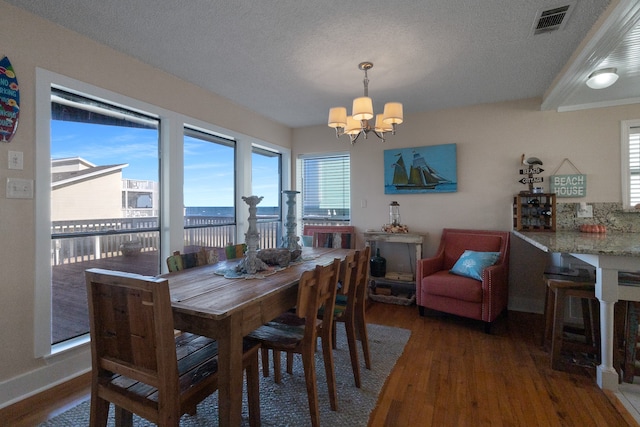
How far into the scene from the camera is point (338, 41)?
89.0 inches

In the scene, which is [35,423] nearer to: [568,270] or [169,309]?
[169,309]

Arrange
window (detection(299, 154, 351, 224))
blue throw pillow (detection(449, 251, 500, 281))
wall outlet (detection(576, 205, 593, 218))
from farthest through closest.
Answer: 1. window (detection(299, 154, 351, 224))
2. wall outlet (detection(576, 205, 593, 218))
3. blue throw pillow (detection(449, 251, 500, 281))

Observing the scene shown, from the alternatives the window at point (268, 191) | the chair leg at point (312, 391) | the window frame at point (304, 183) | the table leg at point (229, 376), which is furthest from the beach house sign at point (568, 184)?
the table leg at point (229, 376)

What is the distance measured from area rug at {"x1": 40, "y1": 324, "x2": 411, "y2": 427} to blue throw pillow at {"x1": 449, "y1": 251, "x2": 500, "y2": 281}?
1192 millimetres

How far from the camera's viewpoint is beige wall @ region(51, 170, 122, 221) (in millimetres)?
2244

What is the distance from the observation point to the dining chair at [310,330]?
1540 millimetres

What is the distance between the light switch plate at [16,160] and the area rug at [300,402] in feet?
5.11

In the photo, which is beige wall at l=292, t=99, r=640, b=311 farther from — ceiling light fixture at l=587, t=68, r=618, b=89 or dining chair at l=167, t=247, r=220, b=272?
dining chair at l=167, t=247, r=220, b=272

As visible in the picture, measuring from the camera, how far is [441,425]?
165 centimetres

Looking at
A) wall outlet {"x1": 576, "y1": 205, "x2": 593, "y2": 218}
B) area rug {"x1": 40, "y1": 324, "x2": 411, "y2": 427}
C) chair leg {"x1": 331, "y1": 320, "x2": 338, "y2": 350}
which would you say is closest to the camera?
area rug {"x1": 40, "y1": 324, "x2": 411, "y2": 427}

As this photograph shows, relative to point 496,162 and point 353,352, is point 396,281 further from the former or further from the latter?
point 353,352

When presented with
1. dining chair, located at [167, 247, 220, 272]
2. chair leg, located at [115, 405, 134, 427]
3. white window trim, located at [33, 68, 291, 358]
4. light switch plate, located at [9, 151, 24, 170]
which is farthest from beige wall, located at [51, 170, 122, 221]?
chair leg, located at [115, 405, 134, 427]

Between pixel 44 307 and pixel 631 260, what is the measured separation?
3.85 m

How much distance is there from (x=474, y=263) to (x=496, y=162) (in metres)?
1.36
